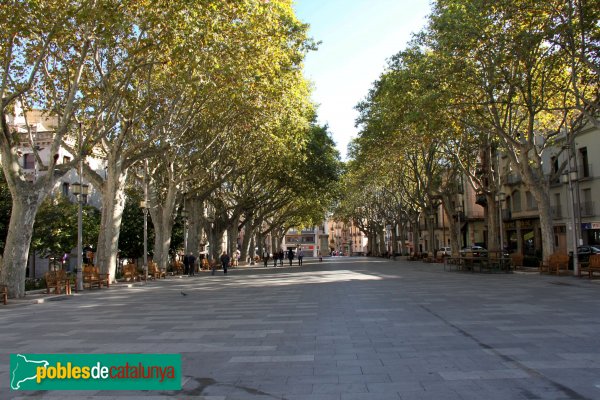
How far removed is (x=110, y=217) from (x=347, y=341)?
53.9 ft

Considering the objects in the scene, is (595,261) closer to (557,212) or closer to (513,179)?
(557,212)

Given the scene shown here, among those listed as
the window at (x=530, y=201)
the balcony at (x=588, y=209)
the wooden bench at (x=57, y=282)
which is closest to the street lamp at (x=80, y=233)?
the wooden bench at (x=57, y=282)

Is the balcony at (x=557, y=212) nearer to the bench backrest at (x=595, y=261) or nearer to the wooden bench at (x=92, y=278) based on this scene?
the bench backrest at (x=595, y=261)

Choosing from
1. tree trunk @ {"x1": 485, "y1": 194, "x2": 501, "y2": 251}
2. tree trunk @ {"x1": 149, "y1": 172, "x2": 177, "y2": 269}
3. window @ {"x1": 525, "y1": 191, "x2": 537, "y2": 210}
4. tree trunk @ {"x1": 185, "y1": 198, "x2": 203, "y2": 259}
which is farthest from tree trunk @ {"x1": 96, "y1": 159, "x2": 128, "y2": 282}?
window @ {"x1": 525, "y1": 191, "x2": 537, "y2": 210}

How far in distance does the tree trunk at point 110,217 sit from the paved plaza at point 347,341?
643 centimetres

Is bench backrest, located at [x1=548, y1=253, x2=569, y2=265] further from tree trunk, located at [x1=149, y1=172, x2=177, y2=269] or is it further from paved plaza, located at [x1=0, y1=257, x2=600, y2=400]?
tree trunk, located at [x1=149, y1=172, x2=177, y2=269]

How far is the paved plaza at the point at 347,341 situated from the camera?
5.64 metres

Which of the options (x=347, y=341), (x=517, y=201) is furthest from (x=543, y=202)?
(x=517, y=201)

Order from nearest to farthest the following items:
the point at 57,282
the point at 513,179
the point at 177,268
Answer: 1. the point at 57,282
2. the point at 177,268
3. the point at 513,179

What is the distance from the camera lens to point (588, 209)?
3647 centimetres

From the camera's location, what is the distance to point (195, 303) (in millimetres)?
15195

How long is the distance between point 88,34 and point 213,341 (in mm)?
11796

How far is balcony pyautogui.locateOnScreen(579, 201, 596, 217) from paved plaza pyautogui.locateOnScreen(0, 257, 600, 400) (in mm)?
23328

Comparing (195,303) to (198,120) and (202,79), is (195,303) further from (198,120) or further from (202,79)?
(198,120)
